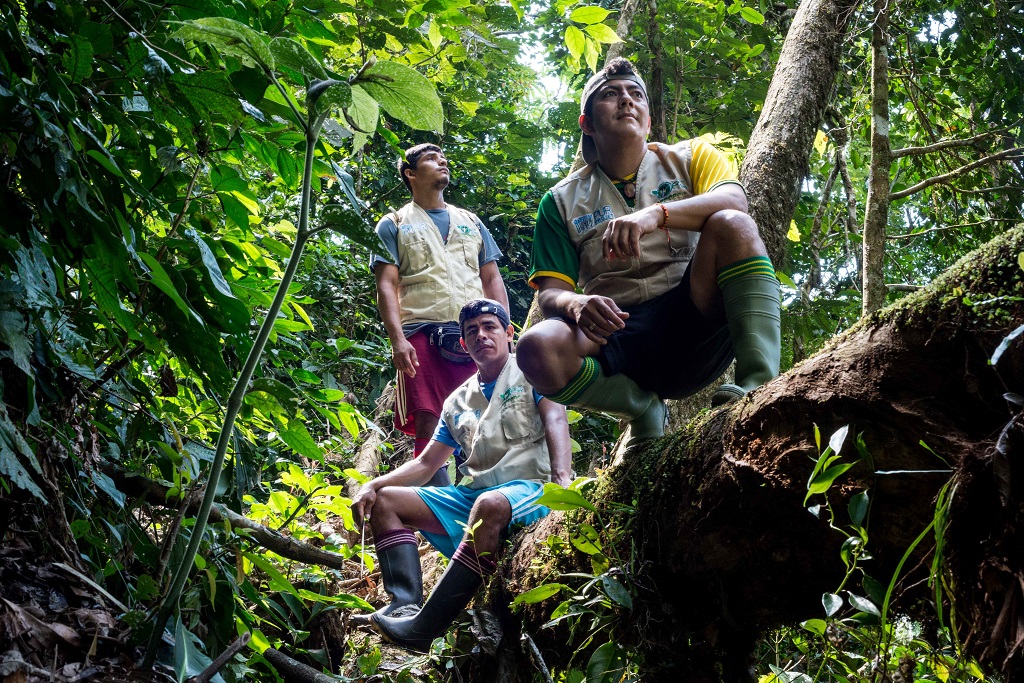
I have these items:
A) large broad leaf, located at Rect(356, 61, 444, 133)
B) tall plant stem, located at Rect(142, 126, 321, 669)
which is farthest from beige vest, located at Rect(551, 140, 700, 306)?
tall plant stem, located at Rect(142, 126, 321, 669)

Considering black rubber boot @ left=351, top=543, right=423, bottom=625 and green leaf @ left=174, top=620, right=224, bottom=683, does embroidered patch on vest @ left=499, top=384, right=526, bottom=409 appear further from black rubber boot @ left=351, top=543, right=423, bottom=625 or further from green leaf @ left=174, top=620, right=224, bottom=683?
green leaf @ left=174, top=620, right=224, bottom=683

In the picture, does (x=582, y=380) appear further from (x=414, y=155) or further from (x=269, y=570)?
(x=414, y=155)

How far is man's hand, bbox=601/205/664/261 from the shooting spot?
2385 mm

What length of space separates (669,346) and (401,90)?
1601mm

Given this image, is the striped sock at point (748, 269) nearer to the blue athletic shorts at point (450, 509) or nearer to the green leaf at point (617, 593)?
the green leaf at point (617, 593)

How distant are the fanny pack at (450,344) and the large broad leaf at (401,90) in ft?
9.38

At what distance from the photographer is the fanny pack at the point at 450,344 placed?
426cm

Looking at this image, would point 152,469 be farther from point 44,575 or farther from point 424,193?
point 424,193

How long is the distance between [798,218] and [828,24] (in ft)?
9.66

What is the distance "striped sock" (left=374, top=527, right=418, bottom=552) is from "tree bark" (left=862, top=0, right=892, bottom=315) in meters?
2.13

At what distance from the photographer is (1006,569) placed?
4.40 feet

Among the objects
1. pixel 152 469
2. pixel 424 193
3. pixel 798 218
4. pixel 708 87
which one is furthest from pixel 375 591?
pixel 708 87

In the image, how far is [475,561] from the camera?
302 centimetres

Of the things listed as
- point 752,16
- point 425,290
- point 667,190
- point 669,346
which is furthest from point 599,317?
point 752,16
